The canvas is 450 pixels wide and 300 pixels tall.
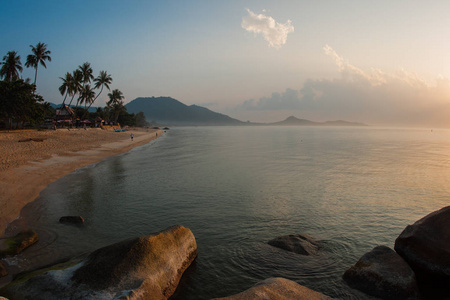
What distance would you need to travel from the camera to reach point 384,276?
7258mm

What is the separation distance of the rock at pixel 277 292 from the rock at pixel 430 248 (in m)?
3.11

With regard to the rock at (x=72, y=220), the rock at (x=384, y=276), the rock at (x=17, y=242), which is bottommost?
the rock at (x=72, y=220)

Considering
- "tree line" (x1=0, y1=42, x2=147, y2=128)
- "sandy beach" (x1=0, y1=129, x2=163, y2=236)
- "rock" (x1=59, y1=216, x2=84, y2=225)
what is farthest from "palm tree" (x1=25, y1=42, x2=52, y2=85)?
"rock" (x1=59, y1=216, x2=84, y2=225)

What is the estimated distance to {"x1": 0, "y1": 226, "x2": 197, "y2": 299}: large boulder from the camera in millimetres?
6043

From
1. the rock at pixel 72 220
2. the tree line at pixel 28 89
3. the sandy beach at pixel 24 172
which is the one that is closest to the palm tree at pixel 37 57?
the tree line at pixel 28 89

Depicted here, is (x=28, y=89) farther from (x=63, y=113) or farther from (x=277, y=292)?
(x=277, y=292)

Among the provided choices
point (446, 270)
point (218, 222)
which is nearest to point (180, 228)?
point (218, 222)

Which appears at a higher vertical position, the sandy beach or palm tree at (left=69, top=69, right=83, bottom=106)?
palm tree at (left=69, top=69, right=83, bottom=106)

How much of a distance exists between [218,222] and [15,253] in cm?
800

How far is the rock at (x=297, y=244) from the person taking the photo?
10.1 meters

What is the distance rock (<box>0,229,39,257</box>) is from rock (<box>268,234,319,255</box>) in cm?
909

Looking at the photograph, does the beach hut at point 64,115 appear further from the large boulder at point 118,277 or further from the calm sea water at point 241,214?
the large boulder at point 118,277

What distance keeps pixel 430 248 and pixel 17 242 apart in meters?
13.3

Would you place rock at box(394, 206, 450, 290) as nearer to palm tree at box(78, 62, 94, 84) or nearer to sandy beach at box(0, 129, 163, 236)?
sandy beach at box(0, 129, 163, 236)
